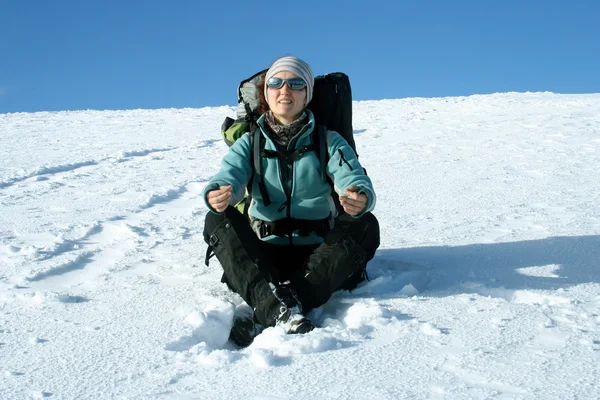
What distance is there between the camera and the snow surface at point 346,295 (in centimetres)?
213

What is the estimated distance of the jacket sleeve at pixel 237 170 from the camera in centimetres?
302

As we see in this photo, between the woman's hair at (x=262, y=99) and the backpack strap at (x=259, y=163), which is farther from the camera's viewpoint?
the woman's hair at (x=262, y=99)

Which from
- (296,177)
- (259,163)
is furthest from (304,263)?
(259,163)

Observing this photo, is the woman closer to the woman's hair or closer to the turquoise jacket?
the turquoise jacket

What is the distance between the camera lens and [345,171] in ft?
10.0

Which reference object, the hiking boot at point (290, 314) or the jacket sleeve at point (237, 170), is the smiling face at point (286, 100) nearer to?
the jacket sleeve at point (237, 170)

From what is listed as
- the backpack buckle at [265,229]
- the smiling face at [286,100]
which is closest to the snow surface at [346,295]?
the backpack buckle at [265,229]

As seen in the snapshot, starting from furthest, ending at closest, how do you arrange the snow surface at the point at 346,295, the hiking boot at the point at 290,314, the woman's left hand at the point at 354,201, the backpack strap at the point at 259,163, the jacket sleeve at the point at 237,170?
1. the backpack strap at the point at 259,163
2. the jacket sleeve at the point at 237,170
3. the woman's left hand at the point at 354,201
4. the hiking boot at the point at 290,314
5. the snow surface at the point at 346,295

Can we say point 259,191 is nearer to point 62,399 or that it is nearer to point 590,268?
point 62,399

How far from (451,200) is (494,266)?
2215 millimetres

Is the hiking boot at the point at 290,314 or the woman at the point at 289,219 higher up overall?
the woman at the point at 289,219

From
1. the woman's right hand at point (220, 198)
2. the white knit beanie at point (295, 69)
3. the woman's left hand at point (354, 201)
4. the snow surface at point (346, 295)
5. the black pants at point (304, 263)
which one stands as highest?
the white knit beanie at point (295, 69)

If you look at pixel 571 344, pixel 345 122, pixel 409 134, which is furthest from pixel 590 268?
pixel 409 134

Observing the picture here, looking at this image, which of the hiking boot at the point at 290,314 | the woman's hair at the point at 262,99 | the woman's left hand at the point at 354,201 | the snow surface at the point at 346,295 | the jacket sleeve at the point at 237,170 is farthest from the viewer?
the woman's hair at the point at 262,99
